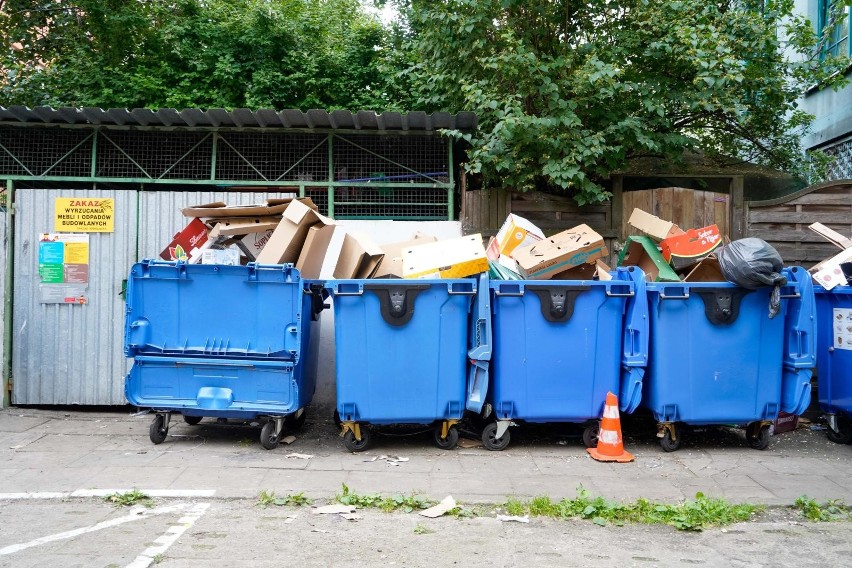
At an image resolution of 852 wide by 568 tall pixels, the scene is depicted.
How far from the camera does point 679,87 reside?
7629 millimetres

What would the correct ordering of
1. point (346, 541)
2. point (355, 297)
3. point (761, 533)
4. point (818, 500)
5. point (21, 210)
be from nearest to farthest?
point (346, 541), point (761, 533), point (818, 500), point (355, 297), point (21, 210)

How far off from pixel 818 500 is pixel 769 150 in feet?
17.9

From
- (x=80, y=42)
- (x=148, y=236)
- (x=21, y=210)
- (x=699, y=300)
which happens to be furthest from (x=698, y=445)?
(x=80, y=42)

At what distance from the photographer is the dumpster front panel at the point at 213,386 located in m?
5.82

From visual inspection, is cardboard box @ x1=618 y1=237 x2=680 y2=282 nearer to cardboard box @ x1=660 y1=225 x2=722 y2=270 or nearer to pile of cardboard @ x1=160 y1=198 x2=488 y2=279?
cardboard box @ x1=660 y1=225 x2=722 y2=270

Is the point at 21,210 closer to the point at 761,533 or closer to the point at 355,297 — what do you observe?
the point at 355,297

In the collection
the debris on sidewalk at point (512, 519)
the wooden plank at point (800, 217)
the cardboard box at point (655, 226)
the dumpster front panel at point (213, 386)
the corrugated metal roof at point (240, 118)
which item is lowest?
the debris on sidewalk at point (512, 519)

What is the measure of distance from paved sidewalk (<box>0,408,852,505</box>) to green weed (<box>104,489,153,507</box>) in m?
0.19

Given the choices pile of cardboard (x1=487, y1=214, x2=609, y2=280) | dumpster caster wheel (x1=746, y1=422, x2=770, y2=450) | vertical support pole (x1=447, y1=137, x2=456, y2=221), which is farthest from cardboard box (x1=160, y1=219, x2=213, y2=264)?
dumpster caster wheel (x1=746, y1=422, x2=770, y2=450)

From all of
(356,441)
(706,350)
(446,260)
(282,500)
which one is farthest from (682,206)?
(282,500)

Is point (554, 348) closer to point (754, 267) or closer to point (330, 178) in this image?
point (754, 267)

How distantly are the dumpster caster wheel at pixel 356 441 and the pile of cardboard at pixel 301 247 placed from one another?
1.28m

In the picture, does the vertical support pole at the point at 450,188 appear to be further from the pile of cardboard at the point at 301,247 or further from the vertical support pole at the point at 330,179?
the vertical support pole at the point at 330,179

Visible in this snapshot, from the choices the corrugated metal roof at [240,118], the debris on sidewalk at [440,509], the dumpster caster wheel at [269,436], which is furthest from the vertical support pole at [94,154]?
the debris on sidewalk at [440,509]
